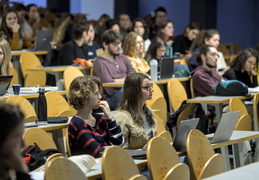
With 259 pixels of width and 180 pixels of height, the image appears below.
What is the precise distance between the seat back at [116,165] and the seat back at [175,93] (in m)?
3.39

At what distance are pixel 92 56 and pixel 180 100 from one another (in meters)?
2.25

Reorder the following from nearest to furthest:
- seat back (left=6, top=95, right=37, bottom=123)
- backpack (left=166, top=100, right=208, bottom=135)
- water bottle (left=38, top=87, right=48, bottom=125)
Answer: water bottle (left=38, top=87, right=48, bottom=125) < seat back (left=6, top=95, right=37, bottom=123) < backpack (left=166, top=100, right=208, bottom=135)

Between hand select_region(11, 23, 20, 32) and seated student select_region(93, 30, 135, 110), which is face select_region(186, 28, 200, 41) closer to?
hand select_region(11, 23, 20, 32)

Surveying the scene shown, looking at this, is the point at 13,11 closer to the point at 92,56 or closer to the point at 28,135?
the point at 92,56

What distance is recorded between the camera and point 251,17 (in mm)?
14484

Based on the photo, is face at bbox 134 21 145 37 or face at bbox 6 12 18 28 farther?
face at bbox 134 21 145 37

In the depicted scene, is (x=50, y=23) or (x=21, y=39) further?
(x=50, y=23)

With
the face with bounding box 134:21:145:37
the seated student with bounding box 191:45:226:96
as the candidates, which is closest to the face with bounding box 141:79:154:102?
the seated student with bounding box 191:45:226:96

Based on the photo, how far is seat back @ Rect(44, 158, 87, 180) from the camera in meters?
2.96

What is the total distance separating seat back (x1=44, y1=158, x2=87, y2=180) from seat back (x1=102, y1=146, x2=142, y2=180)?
19cm

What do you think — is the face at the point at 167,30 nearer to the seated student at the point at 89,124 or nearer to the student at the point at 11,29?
the student at the point at 11,29

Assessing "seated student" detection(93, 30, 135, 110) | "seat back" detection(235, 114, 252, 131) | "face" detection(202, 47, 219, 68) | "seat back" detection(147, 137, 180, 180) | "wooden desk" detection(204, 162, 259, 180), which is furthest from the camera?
"face" detection(202, 47, 219, 68)

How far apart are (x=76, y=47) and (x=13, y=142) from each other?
6.39 metres

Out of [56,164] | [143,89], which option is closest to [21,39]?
[143,89]
